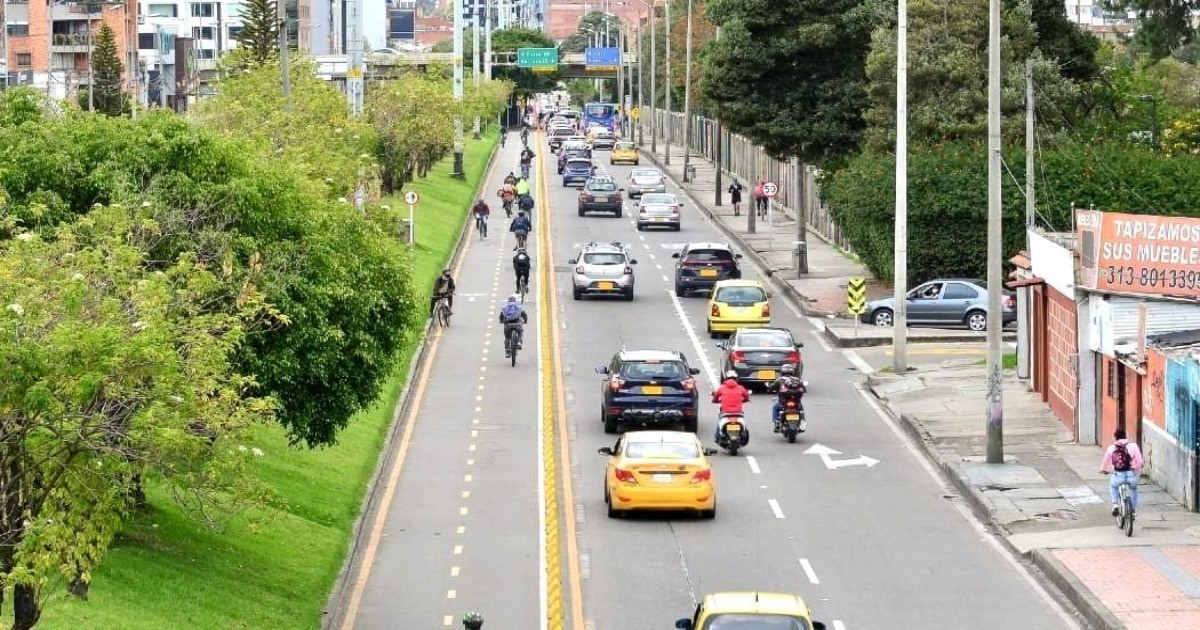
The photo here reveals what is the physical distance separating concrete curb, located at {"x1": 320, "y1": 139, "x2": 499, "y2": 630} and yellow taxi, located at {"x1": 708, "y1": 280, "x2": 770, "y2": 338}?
6.98 m

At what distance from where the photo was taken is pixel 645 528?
29.2 meters

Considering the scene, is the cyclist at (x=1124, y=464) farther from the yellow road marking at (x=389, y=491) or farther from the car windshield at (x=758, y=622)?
the car windshield at (x=758, y=622)

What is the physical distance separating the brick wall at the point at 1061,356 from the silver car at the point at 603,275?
18.1 m

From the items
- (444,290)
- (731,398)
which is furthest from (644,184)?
(731,398)

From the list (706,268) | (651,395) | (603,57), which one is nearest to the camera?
(651,395)

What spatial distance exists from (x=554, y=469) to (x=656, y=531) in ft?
17.6

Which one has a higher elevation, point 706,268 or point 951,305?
point 706,268

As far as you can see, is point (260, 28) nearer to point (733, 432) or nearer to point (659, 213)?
point (659, 213)

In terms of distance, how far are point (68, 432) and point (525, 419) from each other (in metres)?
24.2

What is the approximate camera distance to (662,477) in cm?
2908

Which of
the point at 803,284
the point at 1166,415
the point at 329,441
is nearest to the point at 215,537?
the point at 329,441

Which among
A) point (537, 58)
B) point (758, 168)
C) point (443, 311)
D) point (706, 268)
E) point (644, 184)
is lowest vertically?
point (443, 311)

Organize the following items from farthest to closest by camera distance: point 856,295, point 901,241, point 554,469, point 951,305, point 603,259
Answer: point 603,259, point 951,305, point 856,295, point 901,241, point 554,469

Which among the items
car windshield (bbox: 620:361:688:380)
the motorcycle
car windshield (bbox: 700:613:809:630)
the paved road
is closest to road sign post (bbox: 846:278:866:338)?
the paved road
